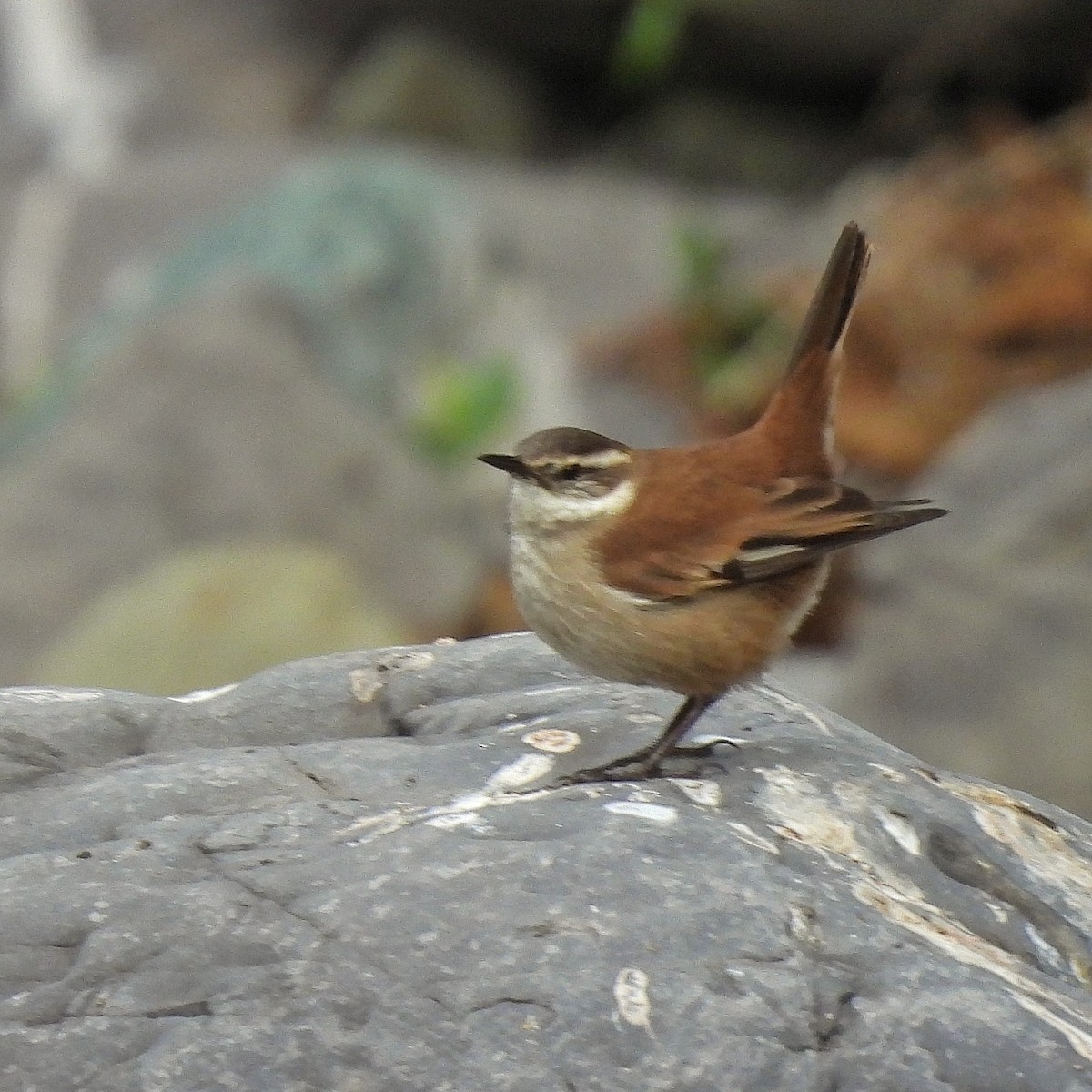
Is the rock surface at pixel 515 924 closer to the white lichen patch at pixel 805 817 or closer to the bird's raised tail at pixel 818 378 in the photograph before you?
the white lichen patch at pixel 805 817

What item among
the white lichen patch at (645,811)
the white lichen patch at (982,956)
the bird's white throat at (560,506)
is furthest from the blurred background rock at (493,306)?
the white lichen patch at (645,811)

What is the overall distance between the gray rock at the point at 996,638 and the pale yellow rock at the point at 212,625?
8.94ft

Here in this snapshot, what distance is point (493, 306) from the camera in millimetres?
12992

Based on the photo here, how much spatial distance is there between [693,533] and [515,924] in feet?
5.39

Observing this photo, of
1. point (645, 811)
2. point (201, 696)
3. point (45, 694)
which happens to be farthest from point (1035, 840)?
point (45, 694)

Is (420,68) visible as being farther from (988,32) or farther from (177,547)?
(177,547)

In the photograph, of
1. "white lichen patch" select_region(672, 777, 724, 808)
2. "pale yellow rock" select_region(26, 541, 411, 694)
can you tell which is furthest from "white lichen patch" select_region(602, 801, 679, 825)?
"pale yellow rock" select_region(26, 541, 411, 694)

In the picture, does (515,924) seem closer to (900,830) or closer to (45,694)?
(900,830)

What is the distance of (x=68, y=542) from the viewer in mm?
10172

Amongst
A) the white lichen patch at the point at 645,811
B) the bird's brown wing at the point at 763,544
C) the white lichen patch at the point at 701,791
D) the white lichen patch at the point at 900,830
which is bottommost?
the white lichen patch at the point at 900,830

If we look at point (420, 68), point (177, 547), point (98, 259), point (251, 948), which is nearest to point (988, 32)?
point (420, 68)

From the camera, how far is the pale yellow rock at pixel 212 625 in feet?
30.6

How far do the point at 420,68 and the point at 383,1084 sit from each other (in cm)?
1724

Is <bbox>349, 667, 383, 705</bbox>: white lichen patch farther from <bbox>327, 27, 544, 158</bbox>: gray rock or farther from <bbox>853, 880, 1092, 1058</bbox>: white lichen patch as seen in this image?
<bbox>327, 27, 544, 158</bbox>: gray rock
